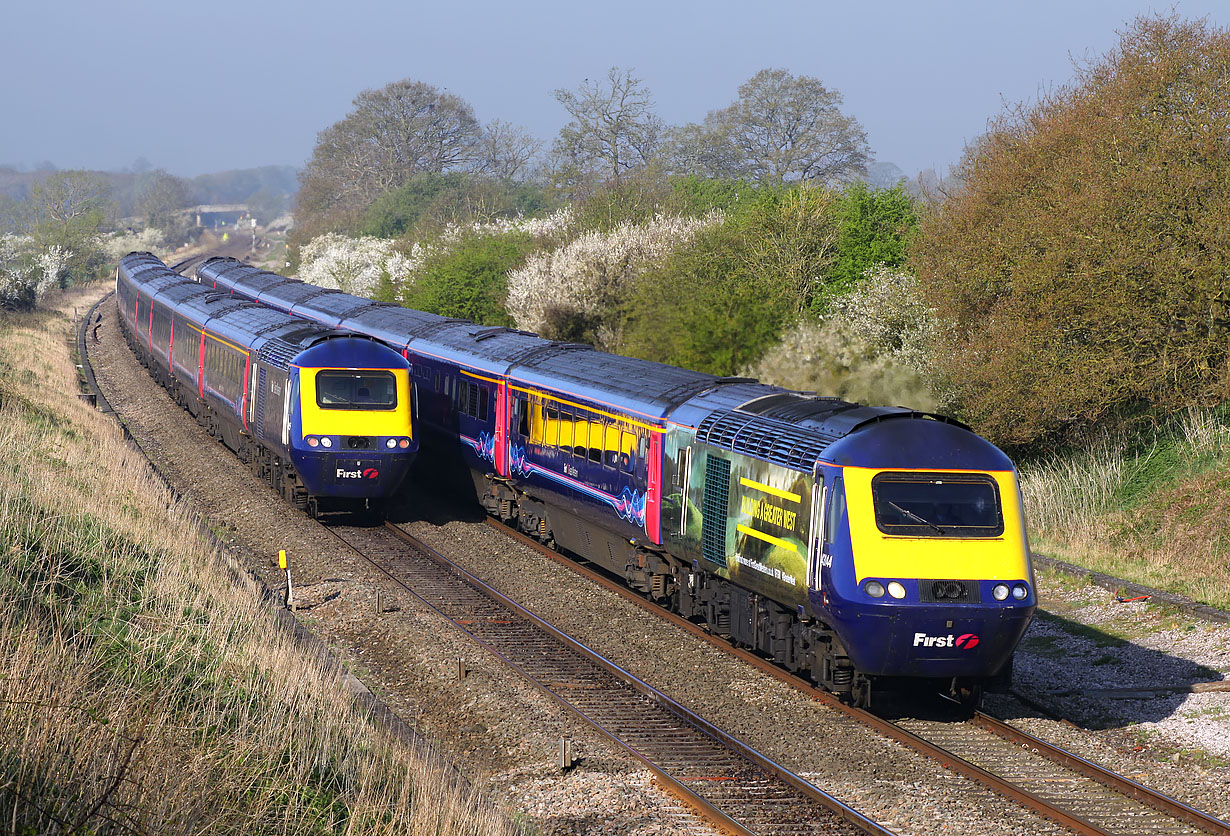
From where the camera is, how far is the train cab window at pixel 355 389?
1969cm

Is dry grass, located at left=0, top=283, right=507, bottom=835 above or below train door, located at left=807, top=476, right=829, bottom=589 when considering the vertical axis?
below

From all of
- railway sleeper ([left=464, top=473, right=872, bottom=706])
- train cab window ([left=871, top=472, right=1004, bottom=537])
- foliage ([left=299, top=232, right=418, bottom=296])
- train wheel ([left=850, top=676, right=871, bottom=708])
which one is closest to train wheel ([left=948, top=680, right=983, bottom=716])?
train wheel ([left=850, top=676, right=871, bottom=708])

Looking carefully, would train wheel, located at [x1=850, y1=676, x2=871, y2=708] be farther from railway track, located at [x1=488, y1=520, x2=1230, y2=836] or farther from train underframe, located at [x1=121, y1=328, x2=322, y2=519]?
train underframe, located at [x1=121, y1=328, x2=322, y2=519]

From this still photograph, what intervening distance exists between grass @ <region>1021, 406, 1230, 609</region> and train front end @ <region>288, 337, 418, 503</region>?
10796mm

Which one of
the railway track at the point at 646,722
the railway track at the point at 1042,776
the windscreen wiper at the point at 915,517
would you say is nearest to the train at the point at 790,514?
the windscreen wiper at the point at 915,517

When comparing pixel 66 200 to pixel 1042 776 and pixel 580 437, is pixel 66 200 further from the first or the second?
pixel 1042 776

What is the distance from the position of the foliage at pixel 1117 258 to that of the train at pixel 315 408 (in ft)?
35.8

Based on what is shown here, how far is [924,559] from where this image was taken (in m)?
10.9

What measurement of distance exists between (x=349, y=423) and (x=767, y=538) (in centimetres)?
947

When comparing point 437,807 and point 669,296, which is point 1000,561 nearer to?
point 437,807

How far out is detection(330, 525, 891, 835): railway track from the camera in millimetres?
9492

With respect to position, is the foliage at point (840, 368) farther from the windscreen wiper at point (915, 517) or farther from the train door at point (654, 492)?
the windscreen wiper at point (915, 517)

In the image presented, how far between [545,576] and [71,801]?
11.4 meters

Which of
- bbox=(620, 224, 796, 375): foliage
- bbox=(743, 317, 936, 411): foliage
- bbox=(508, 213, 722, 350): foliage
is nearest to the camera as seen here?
bbox=(743, 317, 936, 411): foliage
